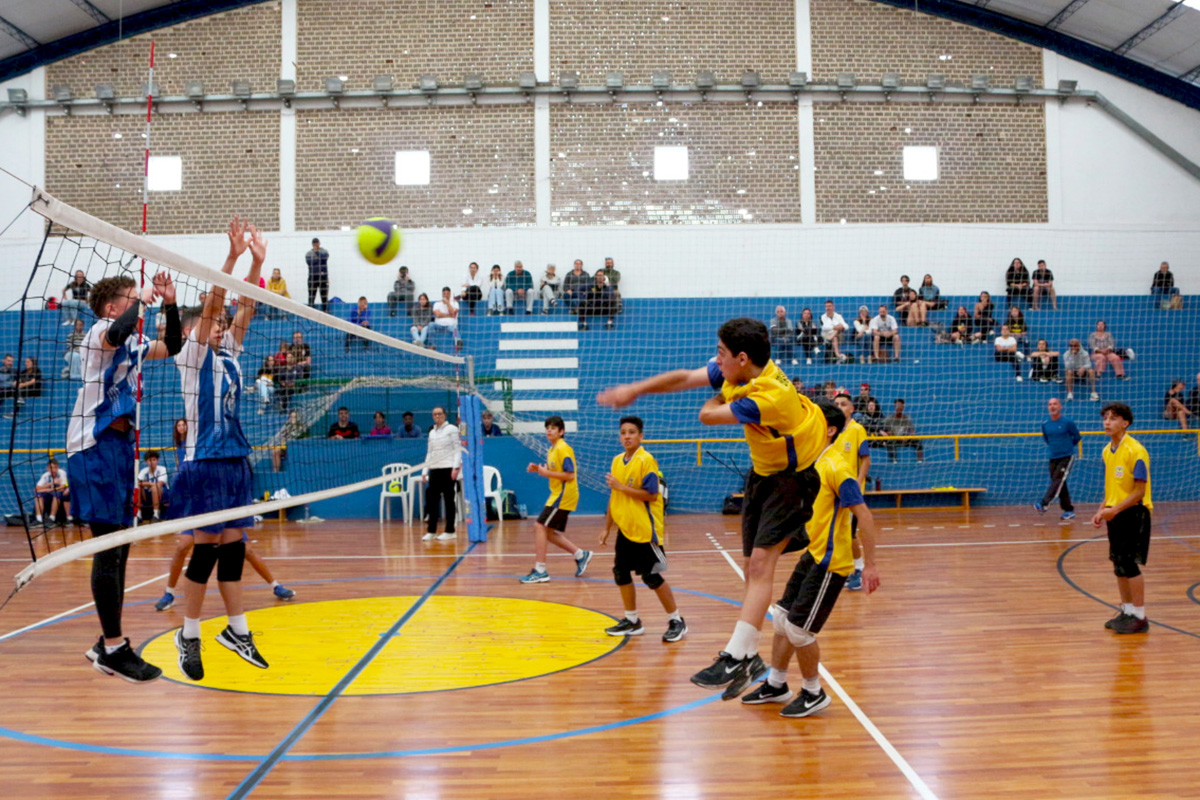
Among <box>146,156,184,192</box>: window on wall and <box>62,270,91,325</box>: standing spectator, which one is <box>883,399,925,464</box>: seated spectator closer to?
<box>62,270,91,325</box>: standing spectator

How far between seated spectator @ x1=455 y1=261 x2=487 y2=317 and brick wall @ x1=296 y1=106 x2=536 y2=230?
1293 millimetres

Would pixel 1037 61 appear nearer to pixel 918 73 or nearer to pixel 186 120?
pixel 918 73

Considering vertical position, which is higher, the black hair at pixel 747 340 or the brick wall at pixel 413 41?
the brick wall at pixel 413 41

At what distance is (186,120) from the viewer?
20.1m

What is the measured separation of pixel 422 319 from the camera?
1803cm

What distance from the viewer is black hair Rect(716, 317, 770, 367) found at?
166 inches

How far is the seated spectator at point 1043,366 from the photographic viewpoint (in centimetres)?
1725

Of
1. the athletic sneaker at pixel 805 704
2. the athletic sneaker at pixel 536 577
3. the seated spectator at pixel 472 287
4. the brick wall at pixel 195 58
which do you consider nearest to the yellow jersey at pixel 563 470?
the athletic sneaker at pixel 536 577

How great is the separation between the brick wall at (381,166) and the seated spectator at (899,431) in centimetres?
945

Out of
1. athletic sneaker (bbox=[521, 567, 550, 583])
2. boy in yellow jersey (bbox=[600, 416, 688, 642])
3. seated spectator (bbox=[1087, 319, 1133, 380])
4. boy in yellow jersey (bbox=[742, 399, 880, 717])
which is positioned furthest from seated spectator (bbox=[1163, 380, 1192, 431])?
boy in yellow jersey (bbox=[742, 399, 880, 717])

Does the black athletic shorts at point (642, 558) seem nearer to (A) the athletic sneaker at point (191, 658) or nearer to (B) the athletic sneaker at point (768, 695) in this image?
(B) the athletic sneaker at point (768, 695)

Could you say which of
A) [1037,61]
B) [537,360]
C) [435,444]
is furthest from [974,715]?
[1037,61]

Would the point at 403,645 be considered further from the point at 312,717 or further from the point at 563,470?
the point at 563,470

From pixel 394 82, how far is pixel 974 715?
725 inches
